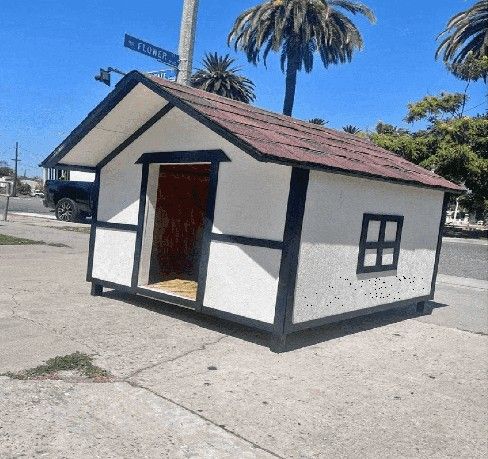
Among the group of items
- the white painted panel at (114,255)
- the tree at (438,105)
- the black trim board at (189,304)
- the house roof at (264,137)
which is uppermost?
the tree at (438,105)

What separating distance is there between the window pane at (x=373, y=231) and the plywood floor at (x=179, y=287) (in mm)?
2640

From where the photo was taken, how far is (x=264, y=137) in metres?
5.30

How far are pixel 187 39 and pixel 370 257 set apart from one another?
627 centimetres

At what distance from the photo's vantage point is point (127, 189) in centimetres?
713

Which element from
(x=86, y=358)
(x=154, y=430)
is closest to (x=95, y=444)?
(x=154, y=430)

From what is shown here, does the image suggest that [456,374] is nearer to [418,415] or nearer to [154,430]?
[418,415]

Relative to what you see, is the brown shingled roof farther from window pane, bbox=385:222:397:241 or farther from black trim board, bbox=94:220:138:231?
black trim board, bbox=94:220:138:231

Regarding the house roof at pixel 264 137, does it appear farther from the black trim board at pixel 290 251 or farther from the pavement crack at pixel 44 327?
the pavement crack at pixel 44 327

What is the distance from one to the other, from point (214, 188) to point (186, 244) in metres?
2.55

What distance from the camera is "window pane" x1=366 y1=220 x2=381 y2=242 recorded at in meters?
6.60

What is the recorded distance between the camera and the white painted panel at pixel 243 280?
540 centimetres

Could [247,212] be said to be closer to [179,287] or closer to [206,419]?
[179,287]

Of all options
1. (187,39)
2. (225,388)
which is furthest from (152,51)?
(225,388)

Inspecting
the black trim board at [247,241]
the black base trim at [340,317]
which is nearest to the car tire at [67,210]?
the black trim board at [247,241]
